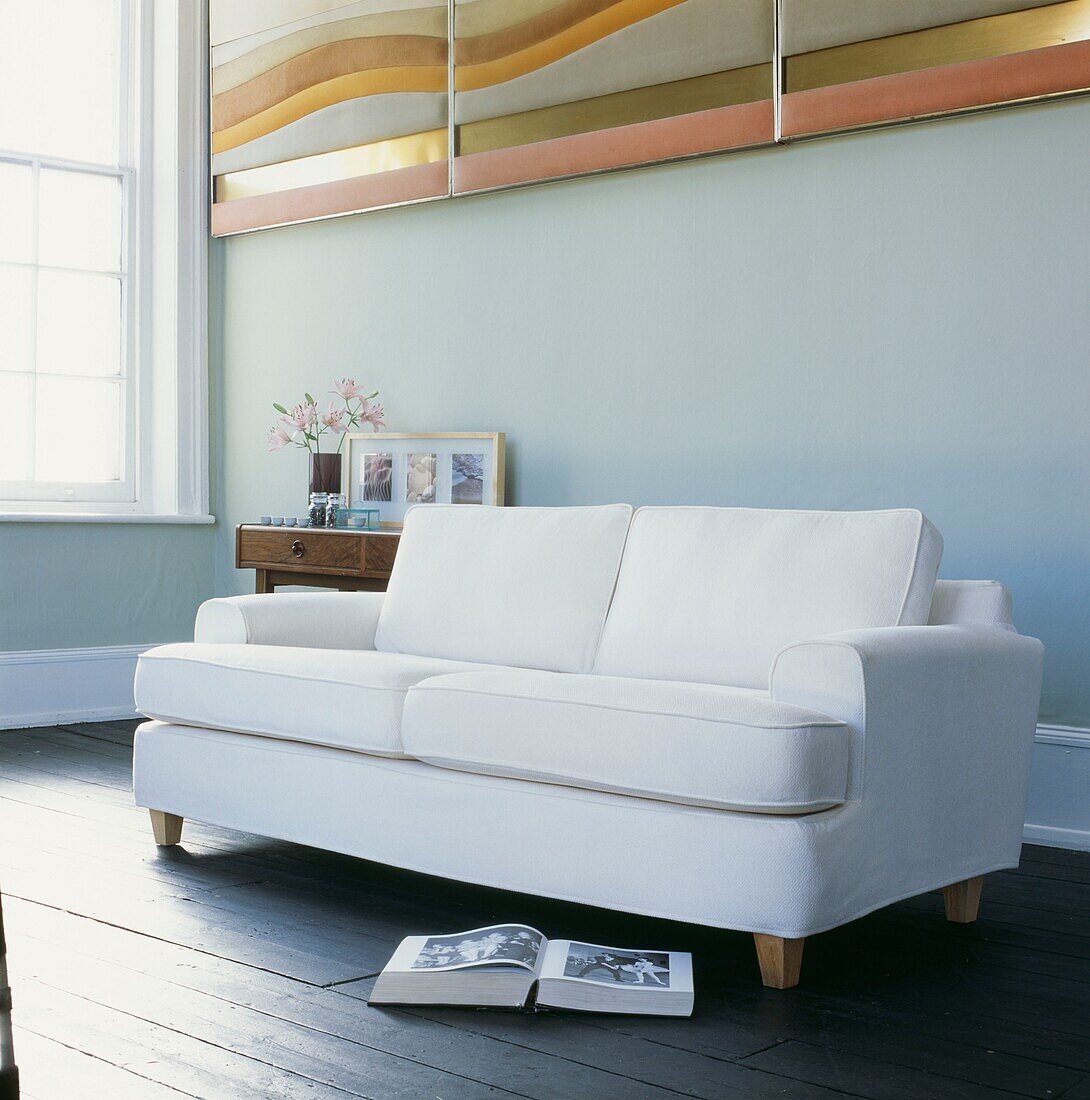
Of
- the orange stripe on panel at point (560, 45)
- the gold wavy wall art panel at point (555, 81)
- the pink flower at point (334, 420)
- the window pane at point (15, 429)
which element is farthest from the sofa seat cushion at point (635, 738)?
the window pane at point (15, 429)

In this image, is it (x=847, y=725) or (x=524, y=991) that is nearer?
(x=524, y=991)

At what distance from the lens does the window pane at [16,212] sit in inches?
200

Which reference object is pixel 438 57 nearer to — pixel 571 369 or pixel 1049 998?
pixel 571 369

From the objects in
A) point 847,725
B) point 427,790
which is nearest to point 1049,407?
point 847,725

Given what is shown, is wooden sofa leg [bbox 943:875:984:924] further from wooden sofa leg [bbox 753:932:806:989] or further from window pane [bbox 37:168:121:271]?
window pane [bbox 37:168:121:271]

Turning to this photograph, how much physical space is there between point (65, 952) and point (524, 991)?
33.6 inches

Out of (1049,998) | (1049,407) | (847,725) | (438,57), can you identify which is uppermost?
(438,57)

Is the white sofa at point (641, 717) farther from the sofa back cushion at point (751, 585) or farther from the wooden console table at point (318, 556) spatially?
the wooden console table at point (318, 556)

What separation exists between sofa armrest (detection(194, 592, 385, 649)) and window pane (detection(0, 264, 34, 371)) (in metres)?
2.18

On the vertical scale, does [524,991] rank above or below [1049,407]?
below

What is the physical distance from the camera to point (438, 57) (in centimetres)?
459

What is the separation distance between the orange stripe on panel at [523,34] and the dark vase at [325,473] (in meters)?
1.35

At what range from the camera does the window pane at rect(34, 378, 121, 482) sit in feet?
17.0

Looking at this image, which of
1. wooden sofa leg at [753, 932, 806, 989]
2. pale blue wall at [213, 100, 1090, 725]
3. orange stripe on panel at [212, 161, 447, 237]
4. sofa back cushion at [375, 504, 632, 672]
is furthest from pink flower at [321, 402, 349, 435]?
wooden sofa leg at [753, 932, 806, 989]
